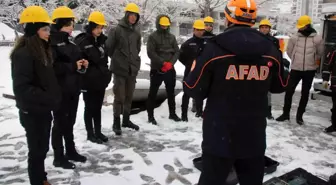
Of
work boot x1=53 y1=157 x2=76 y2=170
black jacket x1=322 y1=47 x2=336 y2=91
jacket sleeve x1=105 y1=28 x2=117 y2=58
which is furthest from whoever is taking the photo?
black jacket x1=322 y1=47 x2=336 y2=91

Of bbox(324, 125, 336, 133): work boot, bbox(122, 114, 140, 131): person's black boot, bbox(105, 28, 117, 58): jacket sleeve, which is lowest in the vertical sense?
bbox(324, 125, 336, 133): work boot

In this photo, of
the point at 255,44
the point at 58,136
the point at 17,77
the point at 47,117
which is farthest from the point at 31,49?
the point at 255,44

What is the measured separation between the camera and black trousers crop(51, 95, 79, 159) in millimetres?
3916

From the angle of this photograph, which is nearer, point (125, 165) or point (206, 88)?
point (206, 88)

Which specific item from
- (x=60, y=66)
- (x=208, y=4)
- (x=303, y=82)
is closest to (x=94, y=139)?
(x=60, y=66)

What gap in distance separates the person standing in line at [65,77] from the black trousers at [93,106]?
604 mm

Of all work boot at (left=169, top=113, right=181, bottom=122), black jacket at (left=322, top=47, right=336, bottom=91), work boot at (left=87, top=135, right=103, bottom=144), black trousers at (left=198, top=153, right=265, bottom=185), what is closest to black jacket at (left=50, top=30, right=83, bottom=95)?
work boot at (left=87, top=135, right=103, bottom=144)

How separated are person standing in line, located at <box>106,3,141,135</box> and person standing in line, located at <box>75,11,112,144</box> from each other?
53cm

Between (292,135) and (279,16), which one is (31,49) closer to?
(292,135)

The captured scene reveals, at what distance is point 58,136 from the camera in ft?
13.1

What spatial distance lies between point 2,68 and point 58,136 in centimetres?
1123

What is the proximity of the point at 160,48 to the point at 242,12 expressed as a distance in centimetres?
385

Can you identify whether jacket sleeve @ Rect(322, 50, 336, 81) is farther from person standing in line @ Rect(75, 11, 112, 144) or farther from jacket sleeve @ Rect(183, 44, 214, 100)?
jacket sleeve @ Rect(183, 44, 214, 100)

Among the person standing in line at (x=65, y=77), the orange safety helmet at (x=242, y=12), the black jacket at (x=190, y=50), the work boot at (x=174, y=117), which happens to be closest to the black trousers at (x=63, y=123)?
the person standing in line at (x=65, y=77)
